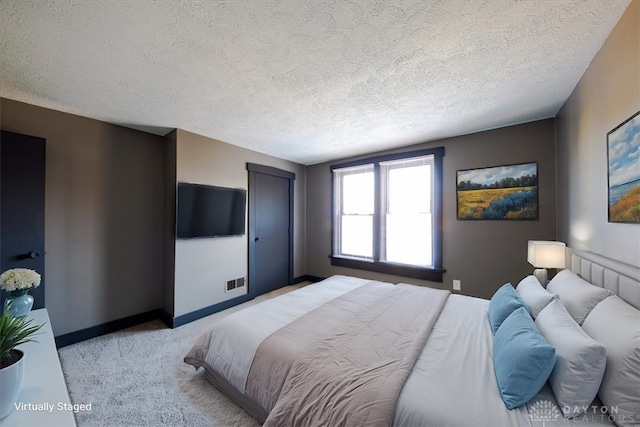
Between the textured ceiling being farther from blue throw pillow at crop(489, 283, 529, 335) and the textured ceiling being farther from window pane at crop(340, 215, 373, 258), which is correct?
window pane at crop(340, 215, 373, 258)

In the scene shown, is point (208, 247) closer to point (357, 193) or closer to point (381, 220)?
point (357, 193)

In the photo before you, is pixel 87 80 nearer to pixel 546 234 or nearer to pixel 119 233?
pixel 119 233

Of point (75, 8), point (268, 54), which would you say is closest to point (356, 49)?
point (268, 54)

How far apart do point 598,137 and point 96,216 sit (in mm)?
4845

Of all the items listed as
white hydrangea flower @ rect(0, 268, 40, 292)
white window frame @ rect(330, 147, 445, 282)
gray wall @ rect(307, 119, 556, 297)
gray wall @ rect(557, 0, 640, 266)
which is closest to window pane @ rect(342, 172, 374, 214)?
white window frame @ rect(330, 147, 445, 282)

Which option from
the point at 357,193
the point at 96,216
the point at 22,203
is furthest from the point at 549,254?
the point at 22,203

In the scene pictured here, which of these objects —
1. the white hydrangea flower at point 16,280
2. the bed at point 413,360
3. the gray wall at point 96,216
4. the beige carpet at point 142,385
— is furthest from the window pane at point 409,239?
the white hydrangea flower at point 16,280

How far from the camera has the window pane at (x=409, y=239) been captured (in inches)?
144

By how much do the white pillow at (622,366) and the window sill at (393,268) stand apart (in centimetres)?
241

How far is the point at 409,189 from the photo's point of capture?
3844 mm

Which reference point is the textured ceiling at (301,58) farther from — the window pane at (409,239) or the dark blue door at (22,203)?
the window pane at (409,239)

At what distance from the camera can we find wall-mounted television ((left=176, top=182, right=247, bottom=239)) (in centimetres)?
310

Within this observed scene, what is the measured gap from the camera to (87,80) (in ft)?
6.50

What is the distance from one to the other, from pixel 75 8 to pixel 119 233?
2.45m
